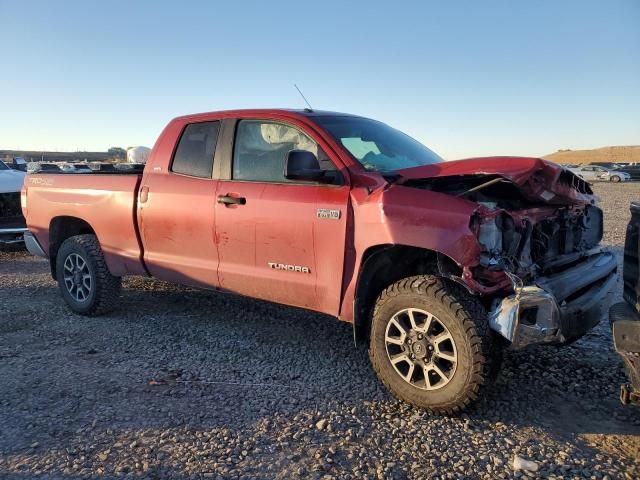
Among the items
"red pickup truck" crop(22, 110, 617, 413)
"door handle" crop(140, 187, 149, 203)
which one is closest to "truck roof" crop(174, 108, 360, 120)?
"red pickup truck" crop(22, 110, 617, 413)

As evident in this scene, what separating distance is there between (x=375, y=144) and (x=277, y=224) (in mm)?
1103

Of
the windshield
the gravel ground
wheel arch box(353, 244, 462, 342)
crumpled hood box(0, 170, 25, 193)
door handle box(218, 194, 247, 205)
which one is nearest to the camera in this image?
the gravel ground

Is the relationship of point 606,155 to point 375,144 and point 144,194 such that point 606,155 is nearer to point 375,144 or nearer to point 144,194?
point 375,144

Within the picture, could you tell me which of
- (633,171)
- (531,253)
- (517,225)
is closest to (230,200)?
(517,225)

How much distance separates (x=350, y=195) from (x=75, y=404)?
231cm

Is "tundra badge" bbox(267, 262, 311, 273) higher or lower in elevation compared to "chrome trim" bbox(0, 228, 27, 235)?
higher

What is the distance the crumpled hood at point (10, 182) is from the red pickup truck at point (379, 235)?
463 cm

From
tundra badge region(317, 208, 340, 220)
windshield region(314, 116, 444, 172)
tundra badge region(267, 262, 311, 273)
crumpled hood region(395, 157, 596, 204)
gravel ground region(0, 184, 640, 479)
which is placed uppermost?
windshield region(314, 116, 444, 172)

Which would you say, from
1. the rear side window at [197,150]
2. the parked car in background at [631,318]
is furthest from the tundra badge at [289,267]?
the parked car in background at [631,318]

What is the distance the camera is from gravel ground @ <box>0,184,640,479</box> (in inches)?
113

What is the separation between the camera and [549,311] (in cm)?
306

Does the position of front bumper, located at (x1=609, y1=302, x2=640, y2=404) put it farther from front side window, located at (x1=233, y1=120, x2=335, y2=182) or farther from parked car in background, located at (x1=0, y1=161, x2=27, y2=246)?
parked car in background, located at (x1=0, y1=161, x2=27, y2=246)

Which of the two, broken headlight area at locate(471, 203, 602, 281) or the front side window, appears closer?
broken headlight area at locate(471, 203, 602, 281)

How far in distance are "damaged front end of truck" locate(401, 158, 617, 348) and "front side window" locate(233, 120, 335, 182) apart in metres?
0.97
